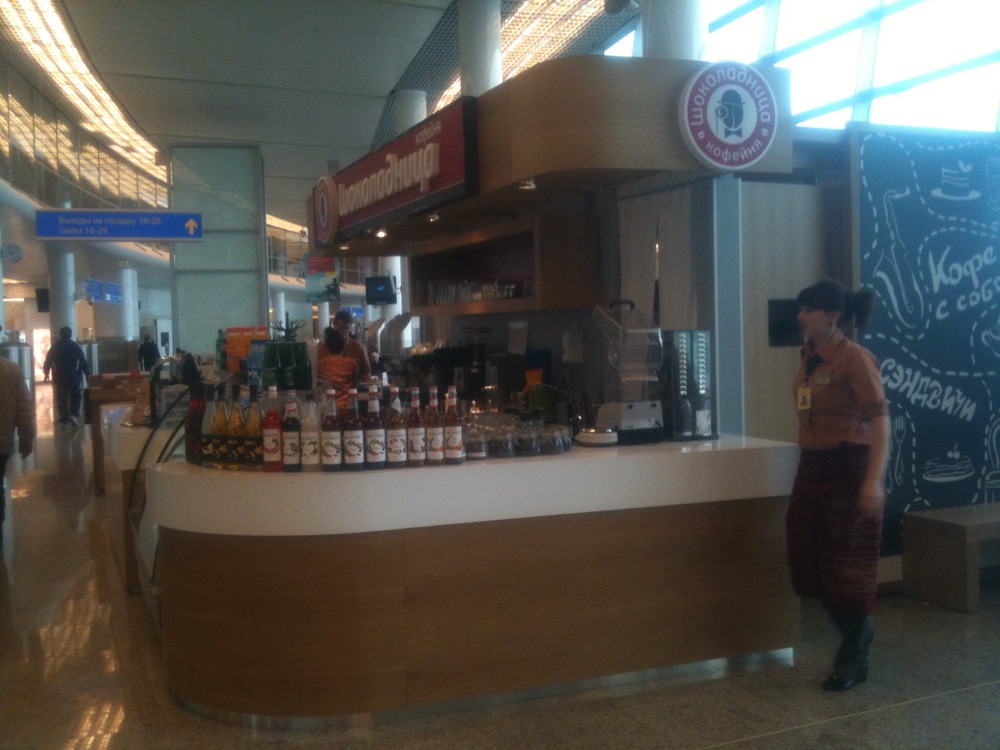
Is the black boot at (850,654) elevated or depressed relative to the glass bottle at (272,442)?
depressed

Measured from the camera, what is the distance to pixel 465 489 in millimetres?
3328

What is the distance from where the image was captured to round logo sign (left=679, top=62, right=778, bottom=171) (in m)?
3.88

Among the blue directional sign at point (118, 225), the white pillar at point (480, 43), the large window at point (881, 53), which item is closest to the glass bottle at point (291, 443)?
→ the large window at point (881, 53)

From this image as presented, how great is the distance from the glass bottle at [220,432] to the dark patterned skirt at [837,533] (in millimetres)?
2253

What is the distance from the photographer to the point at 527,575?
3.43 metres

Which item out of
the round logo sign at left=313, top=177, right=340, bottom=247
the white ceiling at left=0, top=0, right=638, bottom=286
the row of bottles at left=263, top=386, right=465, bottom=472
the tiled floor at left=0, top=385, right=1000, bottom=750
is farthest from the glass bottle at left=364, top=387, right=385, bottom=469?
the white ceiling at left=0, top=0, right=638, bottom=286

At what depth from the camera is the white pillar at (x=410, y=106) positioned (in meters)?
11.6

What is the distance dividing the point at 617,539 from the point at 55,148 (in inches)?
617

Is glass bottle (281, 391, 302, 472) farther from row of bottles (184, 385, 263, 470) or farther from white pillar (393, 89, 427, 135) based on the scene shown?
white pillar (393, 89, 427, 135)

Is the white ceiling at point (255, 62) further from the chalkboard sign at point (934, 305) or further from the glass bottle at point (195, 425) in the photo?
the glass bottle at point (195, 425)

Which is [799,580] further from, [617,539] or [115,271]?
[115,271]

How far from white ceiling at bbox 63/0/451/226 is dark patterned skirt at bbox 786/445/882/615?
679 centimetres

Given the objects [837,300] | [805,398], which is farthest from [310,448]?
[837,300]

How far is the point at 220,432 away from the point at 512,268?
372 cm
